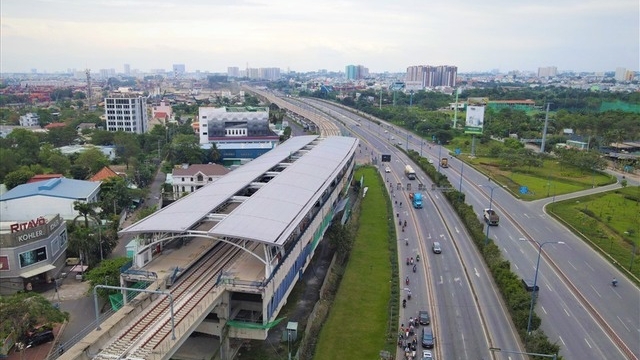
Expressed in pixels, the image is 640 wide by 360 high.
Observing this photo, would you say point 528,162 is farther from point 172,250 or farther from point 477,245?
point 172,250

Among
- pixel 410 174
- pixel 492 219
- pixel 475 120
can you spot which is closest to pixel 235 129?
pixel 410 174

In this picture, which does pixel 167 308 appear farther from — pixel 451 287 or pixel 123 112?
pixel 123 112

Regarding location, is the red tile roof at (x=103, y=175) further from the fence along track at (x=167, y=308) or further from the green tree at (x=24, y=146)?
the fence along track at (x=167, y=308)

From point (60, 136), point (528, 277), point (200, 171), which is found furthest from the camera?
point (60, 136)

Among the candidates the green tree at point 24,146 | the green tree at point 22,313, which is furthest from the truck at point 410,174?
the green tree at point 24,146

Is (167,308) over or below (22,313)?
over

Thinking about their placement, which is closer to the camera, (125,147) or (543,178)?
(543,178)

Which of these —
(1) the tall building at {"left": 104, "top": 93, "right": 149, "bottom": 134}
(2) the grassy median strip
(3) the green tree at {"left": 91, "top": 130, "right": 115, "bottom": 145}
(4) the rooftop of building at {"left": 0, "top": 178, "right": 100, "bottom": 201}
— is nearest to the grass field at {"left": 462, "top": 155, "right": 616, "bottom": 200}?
(2) the grassy median strip

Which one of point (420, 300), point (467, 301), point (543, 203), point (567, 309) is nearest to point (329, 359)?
point (420, 300)

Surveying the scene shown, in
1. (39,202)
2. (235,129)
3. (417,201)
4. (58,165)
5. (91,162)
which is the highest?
(235,129)
